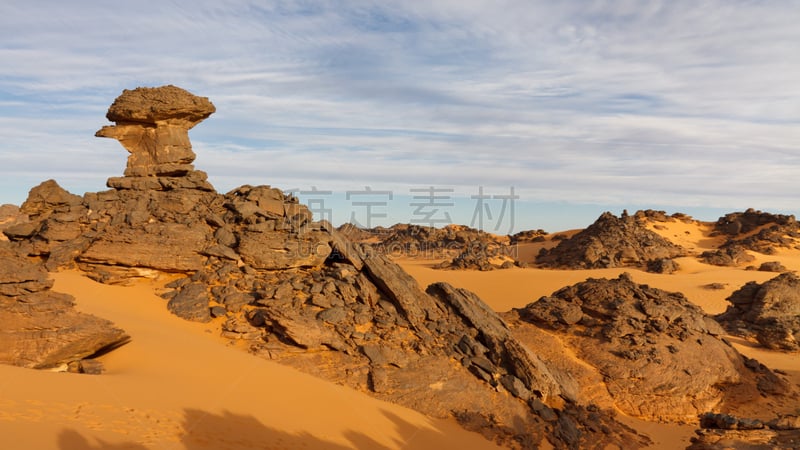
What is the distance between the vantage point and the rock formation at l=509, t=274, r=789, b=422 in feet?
41.5

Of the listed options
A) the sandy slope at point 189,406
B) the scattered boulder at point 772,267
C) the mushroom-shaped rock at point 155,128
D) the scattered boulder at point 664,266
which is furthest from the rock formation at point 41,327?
the scattered boulder at point 772,267

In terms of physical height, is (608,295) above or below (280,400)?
above

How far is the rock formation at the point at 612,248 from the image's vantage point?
36500mm

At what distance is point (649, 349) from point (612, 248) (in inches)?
1019

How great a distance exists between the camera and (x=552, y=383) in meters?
11.6

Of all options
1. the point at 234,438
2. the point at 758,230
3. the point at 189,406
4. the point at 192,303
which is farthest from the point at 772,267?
the point at 189,406

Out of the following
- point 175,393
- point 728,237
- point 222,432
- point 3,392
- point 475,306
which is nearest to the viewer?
point 3,392

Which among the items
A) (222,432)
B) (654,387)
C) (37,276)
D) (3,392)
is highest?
(37,276)

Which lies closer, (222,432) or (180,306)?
(222,432)

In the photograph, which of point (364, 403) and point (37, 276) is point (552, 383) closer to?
point (364, 403)

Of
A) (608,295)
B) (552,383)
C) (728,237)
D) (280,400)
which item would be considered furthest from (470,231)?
(280,400)

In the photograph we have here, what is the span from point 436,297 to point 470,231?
4044cm

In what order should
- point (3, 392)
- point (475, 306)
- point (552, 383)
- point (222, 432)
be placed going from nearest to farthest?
point (3, 392) → point (222, 432) → point (552, 383) → point (475, 306)

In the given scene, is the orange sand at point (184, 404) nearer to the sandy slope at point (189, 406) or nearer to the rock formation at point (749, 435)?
the sandy slope at point (189, 406)
